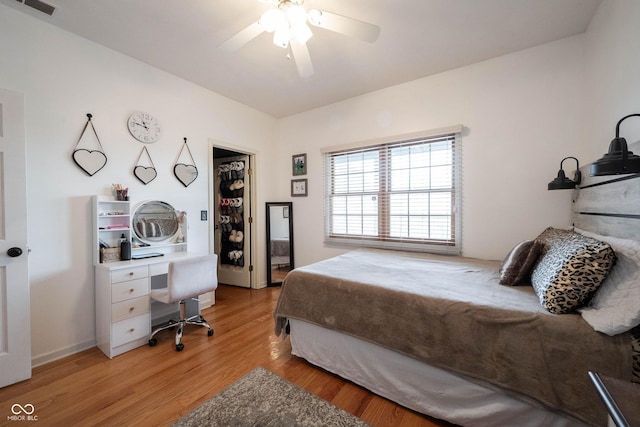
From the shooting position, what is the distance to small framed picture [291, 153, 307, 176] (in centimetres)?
386

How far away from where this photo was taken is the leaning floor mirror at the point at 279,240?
401 centimetres

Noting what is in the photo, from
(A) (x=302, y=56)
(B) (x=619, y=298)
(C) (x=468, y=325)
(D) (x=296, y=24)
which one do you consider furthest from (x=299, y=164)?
(B) (x=619, y=298)

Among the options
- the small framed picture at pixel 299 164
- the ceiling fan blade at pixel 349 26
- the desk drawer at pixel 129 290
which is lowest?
the desk drawer at pixel 129 290

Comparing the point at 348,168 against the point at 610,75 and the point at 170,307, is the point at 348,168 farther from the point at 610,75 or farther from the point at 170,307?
the point at 170,307

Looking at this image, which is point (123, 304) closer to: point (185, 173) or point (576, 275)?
point (185, 173)

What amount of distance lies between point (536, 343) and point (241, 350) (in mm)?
2084

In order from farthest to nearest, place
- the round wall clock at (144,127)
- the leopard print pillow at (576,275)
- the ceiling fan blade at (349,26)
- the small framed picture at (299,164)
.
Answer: the small framed picture at (299,164) < the round wall clock at (144,127) < the ceiling fan blade at (349,26) < the leopard print pillow at (576,275)

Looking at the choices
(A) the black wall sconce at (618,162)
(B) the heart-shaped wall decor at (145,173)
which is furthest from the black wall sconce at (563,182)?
(B) the heart-shaped wall decor at (145,173)

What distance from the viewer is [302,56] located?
1840 mm

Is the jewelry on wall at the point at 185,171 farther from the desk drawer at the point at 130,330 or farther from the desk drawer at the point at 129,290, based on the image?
the desk drawer at the point at 130,330

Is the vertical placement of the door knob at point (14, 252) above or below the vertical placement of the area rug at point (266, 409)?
above

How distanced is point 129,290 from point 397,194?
2.97m

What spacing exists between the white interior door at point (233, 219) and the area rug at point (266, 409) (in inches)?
93.1

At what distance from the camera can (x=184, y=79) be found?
2912 millimetres
